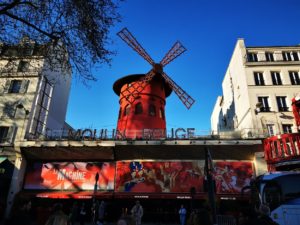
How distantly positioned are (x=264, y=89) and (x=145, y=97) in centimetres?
844

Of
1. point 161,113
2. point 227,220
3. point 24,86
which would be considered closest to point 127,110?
point 161,113

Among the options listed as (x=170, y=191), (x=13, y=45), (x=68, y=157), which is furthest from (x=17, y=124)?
(x=170, y=191)

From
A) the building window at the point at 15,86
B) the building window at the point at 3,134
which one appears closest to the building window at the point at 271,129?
the building window at the point at 3,134

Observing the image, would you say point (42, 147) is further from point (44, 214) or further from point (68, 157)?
point (44, 214)

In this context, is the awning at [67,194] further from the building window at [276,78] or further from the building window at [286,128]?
the building window at [276,78]

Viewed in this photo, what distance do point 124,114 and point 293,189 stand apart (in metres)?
12.9

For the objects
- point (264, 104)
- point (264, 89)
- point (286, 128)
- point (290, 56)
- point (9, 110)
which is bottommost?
point (286, 128)

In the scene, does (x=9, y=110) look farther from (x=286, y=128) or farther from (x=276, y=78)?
(x=276, y=78)

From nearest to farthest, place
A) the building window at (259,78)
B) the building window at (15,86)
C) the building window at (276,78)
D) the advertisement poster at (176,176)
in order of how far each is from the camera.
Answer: the advertisement poster at (176,176)
the building window at (276,78)
the building window at (259,78)
the building window at (15,86)

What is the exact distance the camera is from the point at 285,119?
16406 millimetres

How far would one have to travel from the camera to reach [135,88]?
1917 centimetres

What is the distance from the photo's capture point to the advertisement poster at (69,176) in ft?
51.9

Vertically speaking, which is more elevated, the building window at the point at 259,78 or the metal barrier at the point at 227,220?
the building window at the point at 259,78

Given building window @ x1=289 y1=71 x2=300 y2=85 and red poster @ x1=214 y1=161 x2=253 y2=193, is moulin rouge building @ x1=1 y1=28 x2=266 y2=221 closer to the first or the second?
red poster @ x1=214 y1=161 x2=253 y2=193
